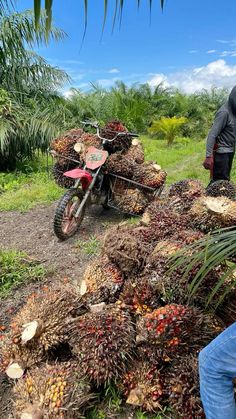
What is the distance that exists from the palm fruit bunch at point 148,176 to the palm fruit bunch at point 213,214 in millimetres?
1900

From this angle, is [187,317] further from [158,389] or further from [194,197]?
[194,197]

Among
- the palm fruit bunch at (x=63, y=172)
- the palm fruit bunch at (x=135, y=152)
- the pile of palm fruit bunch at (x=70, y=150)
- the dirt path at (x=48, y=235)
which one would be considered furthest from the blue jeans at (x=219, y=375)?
the palm fruit bunch at (x=63, y=172)

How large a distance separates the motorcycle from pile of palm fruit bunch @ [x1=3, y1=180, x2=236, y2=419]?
1783 mm

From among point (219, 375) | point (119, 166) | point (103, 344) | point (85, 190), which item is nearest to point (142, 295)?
point (103, 344)

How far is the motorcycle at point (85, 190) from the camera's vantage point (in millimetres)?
4078

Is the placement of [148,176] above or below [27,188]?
above

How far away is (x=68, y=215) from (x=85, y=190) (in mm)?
447

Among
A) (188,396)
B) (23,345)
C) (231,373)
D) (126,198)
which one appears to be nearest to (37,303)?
(23,345)

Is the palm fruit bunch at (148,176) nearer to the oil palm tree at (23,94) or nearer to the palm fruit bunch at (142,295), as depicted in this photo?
the palm fruit bunch at (142,295)

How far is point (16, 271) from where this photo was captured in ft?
11.1

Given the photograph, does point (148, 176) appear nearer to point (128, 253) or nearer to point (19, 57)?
point (128, 253)

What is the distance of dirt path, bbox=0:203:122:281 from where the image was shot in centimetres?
365

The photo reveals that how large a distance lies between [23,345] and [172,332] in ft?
2.63

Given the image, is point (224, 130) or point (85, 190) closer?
point (224, 130)
